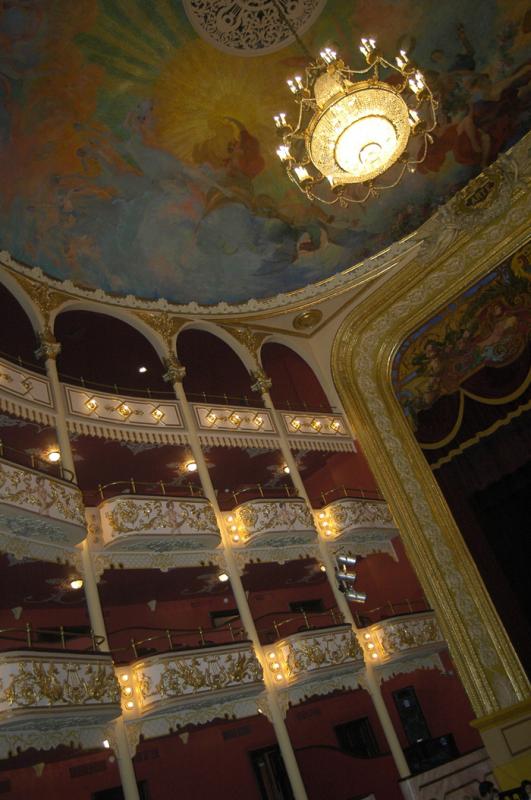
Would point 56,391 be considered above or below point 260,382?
below

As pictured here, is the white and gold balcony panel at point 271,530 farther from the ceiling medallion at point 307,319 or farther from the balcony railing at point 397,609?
the ceiling medallion at point 307,319

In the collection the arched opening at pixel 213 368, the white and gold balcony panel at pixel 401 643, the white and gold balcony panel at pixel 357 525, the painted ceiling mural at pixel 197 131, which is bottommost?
the white and gold balcony panel at pixel 401 643

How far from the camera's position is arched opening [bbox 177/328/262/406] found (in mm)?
18830

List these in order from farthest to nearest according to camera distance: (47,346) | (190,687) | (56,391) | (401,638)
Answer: (401,638), (47,346), (56,391), (190,687)

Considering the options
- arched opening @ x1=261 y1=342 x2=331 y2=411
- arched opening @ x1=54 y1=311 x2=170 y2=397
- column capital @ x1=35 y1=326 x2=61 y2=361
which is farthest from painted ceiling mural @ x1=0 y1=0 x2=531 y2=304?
arched opening @ x1=261 y1=342 x2=331 y2=411

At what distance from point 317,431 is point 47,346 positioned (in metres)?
7.38

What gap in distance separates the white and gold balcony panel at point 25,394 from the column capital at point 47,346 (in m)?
0.85

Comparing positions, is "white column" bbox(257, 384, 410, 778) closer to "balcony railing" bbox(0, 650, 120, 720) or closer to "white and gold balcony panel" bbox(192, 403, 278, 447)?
"white and gold balcony panel" bbox(192, 403, 278, 447)

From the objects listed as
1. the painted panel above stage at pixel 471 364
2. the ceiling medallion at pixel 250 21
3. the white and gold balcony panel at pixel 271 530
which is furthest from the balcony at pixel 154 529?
the ceiling medallion at pixel 250 21

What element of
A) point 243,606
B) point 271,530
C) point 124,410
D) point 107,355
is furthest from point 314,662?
point 107,355

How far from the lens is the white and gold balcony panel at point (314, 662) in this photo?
13625 mm

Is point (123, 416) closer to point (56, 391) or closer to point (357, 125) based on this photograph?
point (56, 391)

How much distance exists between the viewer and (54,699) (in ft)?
33.3

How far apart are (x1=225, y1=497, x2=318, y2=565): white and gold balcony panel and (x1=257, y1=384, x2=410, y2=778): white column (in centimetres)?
57
